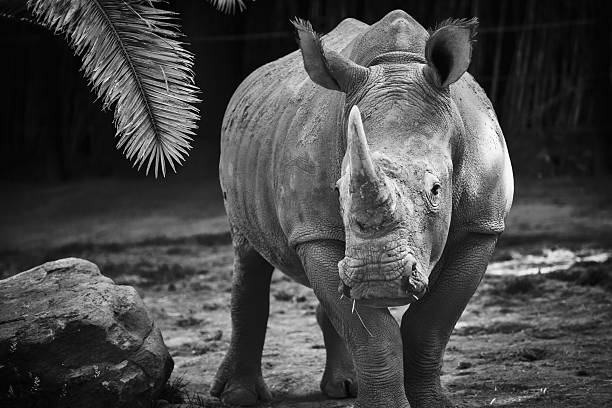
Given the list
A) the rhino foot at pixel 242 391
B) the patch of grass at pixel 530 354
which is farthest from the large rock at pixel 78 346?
the patch of grass at pixel 530 354

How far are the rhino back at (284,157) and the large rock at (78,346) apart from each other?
0.79 meters

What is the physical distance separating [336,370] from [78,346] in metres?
1.51

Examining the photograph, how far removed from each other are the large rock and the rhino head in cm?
157

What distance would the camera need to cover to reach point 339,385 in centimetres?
610

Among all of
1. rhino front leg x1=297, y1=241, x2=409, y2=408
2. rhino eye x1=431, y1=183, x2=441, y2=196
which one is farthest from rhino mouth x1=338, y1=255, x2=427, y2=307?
rhino front leg x1=297, y1=241, x2=409, y2=408

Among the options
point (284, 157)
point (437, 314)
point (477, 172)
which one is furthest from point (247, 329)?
point (477, 172)

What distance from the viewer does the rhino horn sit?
3930mm

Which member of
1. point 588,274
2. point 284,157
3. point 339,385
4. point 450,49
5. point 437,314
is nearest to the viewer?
point 450,49

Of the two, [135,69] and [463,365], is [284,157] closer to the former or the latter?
[135,69]

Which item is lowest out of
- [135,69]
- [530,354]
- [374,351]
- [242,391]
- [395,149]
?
[242,391]

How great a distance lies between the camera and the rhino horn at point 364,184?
12.9 feet

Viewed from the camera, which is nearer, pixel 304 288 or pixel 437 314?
pixel 437 314

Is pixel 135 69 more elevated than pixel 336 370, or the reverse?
pixel 135 69

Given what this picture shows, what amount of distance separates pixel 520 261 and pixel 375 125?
17.5ft
